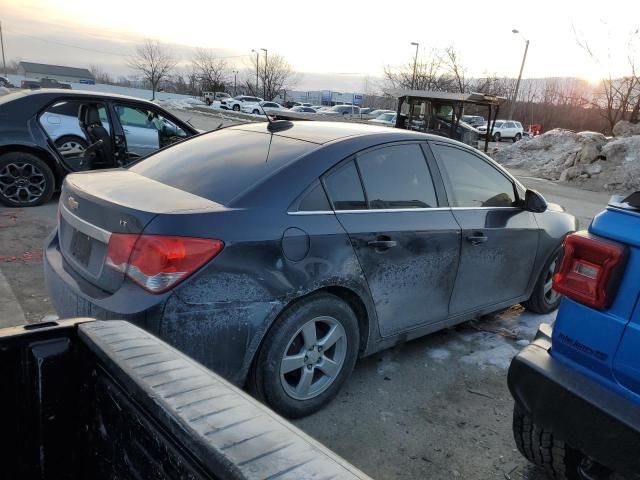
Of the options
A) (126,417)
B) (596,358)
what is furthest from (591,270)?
(126,417)

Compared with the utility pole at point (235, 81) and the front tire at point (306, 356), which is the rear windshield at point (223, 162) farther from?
the utility pole at point (235, 81)

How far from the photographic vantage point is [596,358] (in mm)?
1938

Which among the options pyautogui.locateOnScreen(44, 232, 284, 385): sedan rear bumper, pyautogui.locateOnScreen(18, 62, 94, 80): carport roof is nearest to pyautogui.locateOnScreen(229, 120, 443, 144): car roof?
pyautogui.locateOnScreen(44, 232, 284, 385): sedan rear bumper

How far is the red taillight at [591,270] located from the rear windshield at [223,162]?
4.92ft

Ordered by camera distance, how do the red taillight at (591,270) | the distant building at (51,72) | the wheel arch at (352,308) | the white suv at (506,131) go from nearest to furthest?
the red taillight at (591,270) < the wheel arch at (352,308) < the white suv at (506,131) < the distant building at (51,72)

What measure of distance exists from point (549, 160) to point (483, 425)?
19.7m

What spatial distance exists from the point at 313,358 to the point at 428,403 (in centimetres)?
88

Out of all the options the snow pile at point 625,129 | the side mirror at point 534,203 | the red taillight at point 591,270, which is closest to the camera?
the red taillight at point 591,270

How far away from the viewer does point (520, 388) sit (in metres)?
2.13

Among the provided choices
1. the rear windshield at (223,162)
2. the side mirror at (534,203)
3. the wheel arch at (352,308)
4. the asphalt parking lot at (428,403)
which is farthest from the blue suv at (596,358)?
the side mirror at (534,203)

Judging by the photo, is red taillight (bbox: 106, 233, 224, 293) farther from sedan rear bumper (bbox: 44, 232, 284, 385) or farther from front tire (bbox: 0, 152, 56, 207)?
front tire (bbox: 0, 152, 56, 207)

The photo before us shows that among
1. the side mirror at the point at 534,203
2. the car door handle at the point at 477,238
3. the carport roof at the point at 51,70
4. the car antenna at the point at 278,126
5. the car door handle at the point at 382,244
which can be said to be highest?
the car antenna at the point at 278,126

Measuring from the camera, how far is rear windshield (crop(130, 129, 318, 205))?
2.70 meters

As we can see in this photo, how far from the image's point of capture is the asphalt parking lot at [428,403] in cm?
263
